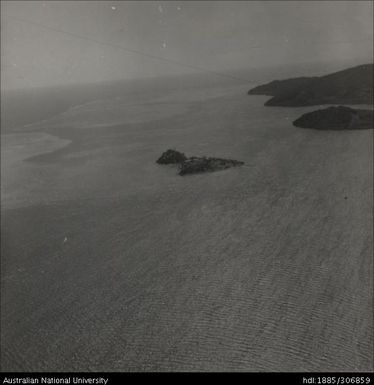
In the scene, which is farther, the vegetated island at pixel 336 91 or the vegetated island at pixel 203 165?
the vegetated island at pixel 336 91

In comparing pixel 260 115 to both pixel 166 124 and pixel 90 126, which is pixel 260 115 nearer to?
pixel 166 124

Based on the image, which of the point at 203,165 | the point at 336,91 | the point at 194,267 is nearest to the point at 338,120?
the point at 203,165

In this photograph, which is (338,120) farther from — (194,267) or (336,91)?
(194,267)

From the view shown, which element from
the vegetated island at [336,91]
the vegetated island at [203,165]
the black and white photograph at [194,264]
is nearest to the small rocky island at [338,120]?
the black and white photograph at [194,264]

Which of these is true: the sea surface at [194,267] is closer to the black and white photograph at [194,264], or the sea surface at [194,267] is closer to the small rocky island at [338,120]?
the black and white photograph at [194,264]

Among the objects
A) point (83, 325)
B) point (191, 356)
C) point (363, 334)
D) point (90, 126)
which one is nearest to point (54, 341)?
point (83, 325)

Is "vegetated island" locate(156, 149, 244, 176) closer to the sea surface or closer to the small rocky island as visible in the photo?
the sea surface

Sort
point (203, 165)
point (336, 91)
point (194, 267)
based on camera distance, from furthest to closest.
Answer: point (336, 91)
point (203, 165)
point (194, 267)
